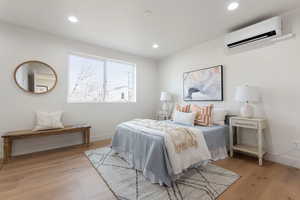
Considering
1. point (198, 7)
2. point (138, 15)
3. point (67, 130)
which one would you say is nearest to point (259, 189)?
point (198, 7)

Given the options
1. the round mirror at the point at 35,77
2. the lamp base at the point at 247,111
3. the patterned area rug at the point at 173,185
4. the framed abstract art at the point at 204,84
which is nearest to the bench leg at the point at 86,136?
the patterned area rug at the point at 173,185

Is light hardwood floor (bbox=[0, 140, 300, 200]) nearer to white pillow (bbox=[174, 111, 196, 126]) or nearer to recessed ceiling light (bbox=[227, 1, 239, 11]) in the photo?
white pillow (bbox=[174, 111, 196, 126])

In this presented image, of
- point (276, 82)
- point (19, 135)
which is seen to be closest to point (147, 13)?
point (276, 82)

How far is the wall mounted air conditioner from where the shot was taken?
7.29 ft

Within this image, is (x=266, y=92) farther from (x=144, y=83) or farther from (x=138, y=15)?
(x=144, y=83)

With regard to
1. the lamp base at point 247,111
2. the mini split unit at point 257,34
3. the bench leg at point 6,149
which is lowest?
the bench leg at point 6,149

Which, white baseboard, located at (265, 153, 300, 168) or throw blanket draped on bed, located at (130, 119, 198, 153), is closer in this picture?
throw blanket draped on bed, located at (130, 119, 198, 153)

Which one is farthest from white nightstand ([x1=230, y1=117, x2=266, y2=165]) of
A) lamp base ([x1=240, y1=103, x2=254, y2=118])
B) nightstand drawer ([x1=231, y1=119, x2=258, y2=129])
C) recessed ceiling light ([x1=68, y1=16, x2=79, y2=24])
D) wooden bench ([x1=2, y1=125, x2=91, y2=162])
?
recessed ceiling light ([x1=68, y1=16, x2=79, y2=24])

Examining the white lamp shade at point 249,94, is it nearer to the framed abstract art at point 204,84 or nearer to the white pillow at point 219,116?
the white pillow at point 219,116

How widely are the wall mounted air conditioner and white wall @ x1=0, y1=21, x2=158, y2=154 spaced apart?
109 inches

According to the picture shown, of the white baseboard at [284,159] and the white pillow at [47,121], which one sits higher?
the white pillow at [47,121]

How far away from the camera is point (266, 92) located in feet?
8.03

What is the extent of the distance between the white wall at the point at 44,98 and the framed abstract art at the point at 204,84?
1847mm

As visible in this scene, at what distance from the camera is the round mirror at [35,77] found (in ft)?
8.84
